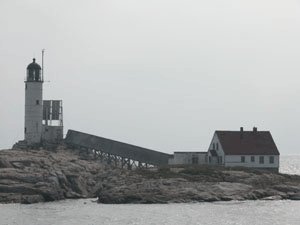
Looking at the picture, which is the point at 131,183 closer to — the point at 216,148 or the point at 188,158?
the point at 188,158

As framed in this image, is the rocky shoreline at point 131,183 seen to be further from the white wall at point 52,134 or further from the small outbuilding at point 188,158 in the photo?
the white wall at point 52,134

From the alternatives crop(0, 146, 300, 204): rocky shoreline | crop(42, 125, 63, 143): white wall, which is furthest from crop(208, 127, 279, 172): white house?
crop(42, 125, 63, 143): white wall

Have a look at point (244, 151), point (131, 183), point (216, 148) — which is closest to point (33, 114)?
point (216, 148)

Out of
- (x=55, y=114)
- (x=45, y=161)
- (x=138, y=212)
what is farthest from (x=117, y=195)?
(x=55, y=114)

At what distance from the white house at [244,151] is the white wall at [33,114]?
2498 centimetres

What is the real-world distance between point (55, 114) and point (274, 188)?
127 ft

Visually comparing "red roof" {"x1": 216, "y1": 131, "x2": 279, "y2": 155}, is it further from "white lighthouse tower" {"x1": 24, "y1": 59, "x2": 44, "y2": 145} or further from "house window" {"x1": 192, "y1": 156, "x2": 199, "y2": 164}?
"white lighthouse tower" {"x1": 24, "y1": 59, "x2": 44, "y2": 145}

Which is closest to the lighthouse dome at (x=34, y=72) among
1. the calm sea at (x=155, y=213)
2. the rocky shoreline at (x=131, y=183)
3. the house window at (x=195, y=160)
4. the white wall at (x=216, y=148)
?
the rocky shoreline at (x=131, y=183)

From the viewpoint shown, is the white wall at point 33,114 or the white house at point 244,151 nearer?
the white house at point 244,151

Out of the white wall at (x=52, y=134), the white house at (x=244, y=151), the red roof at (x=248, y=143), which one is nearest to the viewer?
the white house at (x=244, y=151)

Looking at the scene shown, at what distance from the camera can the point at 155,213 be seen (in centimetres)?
6662

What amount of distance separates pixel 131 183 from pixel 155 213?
12445mm

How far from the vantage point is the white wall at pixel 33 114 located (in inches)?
3942

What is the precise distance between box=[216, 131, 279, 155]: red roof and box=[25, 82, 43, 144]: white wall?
2569cm
